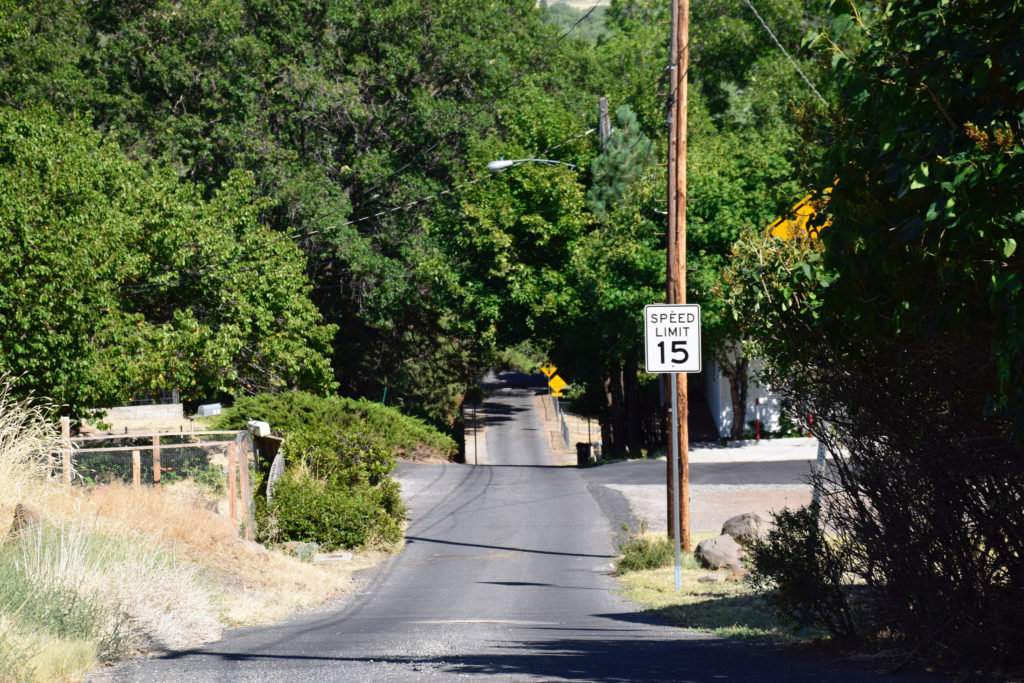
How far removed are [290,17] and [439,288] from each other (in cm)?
1184

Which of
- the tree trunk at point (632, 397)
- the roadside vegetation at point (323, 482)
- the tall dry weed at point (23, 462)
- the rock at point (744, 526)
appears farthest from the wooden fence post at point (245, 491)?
the tree trunk at point (632, 397)

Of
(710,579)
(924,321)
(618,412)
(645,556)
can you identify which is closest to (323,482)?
(645,556)

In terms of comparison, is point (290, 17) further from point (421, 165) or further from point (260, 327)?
point (260, 327)

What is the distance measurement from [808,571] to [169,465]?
16079 mm

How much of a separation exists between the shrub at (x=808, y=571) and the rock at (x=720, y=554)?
6533 mm

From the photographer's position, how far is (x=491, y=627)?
11266 mm

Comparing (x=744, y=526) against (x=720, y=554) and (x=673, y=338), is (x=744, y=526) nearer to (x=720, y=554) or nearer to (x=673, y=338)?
(x=720, y=554)

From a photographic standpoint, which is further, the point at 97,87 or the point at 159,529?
the point at 97,87

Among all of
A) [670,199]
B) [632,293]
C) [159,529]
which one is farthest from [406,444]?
[159,529]

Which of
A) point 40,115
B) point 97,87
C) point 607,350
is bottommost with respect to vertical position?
point 607,350

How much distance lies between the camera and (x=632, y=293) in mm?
31844

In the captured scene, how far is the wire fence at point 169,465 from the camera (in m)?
16.0

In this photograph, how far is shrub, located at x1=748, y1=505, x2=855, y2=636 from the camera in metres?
8.67

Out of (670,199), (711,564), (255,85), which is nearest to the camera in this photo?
(711,564)
